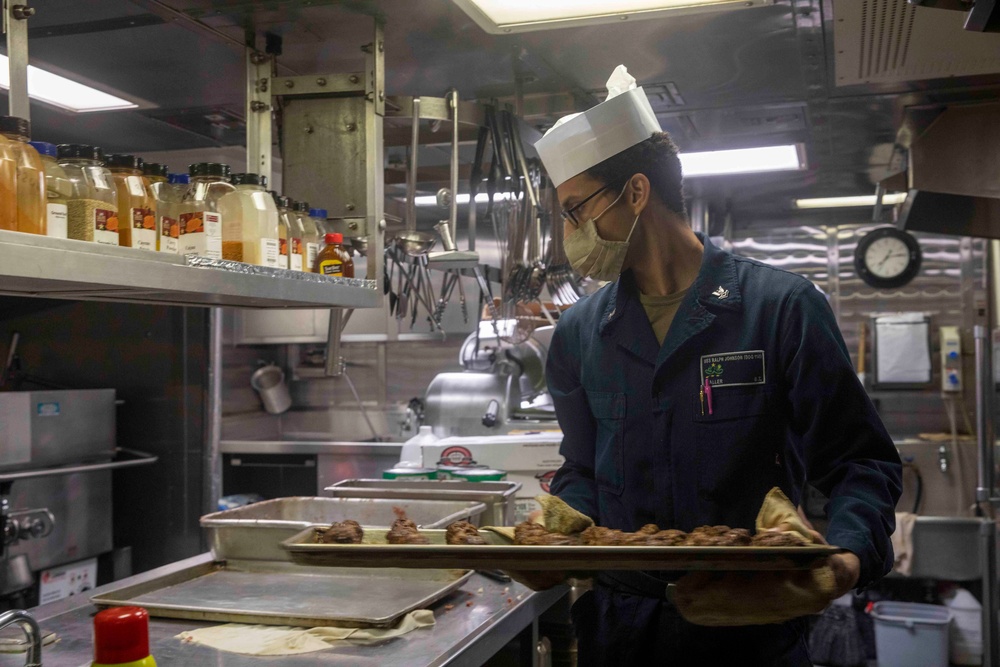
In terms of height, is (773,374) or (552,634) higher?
(773,374)

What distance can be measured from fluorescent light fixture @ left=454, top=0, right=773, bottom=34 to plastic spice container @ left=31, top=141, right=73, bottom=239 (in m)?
1.01

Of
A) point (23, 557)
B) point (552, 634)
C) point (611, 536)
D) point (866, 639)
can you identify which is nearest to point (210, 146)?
point (23, 557)

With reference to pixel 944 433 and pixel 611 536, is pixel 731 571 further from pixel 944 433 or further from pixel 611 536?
pixel 944 433

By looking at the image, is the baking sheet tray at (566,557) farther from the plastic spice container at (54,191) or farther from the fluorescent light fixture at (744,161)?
the fluorescent light fixture at (744,161)

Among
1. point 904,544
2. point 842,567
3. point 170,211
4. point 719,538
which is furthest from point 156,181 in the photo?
point 904,544

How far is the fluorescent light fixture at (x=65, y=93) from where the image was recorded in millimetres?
3248

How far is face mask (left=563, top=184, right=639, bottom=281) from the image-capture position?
6.40 ft

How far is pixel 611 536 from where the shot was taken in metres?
1.47

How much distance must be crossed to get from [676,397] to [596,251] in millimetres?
354

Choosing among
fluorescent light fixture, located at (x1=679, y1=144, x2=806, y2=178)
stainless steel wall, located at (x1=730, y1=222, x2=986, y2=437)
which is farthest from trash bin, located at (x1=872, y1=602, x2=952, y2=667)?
fluorescent light fixture, located at (x1=679, y1=144, x2=806, y2=178)

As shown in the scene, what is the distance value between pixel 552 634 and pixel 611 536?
139 cm

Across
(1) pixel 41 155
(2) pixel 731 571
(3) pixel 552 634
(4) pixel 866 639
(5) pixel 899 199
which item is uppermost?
(5) pixel 899 199

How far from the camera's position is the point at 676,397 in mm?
1860

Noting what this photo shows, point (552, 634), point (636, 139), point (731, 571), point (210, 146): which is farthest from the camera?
point (210, 146)
